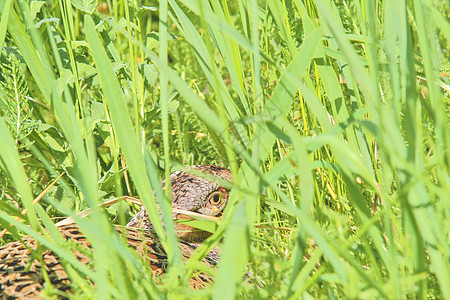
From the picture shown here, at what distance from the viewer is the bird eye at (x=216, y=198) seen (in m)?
2.84

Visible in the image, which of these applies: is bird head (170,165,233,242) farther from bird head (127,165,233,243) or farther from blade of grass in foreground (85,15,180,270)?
blade of grass in foreground (85,15,180,270)

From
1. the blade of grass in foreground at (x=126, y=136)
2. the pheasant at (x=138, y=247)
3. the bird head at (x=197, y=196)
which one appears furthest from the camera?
the bird head at (x=197, y=196)

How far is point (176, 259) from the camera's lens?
4.02 feet

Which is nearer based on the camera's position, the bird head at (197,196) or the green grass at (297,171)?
the green grass at (297,171)

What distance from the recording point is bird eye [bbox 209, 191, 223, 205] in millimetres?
2839

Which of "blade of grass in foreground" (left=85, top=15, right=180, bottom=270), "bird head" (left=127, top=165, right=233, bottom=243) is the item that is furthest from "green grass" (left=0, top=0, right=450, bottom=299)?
"bird head" (left=127, top=165, right=233, bottom=243)

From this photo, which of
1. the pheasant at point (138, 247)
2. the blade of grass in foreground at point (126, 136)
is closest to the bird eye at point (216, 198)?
the pheasant at point (138, 247)

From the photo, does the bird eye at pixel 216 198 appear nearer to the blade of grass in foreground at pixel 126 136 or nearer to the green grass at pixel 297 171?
the green grass at pixel 297 171

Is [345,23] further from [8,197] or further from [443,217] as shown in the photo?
[8,197]

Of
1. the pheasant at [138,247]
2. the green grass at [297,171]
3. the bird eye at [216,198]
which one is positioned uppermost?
the green grass at [297,171]

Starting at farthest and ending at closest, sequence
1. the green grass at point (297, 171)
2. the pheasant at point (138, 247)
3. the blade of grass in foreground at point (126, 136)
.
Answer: the pheasant at point (138, 247), the blade of grass in foreground at point (126, 136), the green grass at point (297, 171)

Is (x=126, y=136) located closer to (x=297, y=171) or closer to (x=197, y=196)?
(x=297, y=171)

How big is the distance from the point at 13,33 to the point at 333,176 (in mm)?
1171

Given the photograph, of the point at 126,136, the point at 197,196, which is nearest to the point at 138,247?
the point at 126,136
